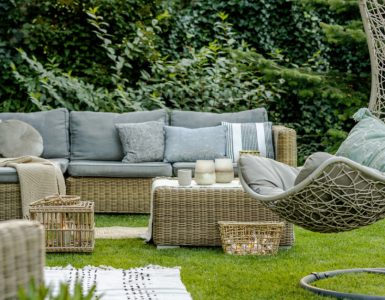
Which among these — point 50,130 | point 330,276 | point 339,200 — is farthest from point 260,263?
point 50,130

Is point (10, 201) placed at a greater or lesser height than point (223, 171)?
lesser

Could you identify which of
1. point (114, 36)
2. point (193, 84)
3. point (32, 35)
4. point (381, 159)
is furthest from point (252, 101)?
point (381, 159)

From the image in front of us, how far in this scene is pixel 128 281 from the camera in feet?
12.4

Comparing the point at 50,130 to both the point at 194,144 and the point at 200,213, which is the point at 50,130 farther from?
the point at 200,213

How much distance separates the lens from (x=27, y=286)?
174 cm

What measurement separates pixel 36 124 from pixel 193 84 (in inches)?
69.0

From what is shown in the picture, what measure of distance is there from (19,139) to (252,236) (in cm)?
244

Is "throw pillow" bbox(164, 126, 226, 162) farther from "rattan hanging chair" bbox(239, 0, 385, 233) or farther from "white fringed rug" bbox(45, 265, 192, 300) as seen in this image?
"rattan hanging chair" bbox(239, 0, 385, 233)

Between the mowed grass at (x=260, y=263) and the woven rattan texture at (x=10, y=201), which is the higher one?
the woven rattan texture at (x=10, y=201)

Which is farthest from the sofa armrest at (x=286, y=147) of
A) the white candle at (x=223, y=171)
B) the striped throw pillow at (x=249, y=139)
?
the white candle at (x=223, y=171)

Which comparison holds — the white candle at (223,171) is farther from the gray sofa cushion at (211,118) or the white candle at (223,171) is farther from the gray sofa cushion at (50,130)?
the gray sofa cushion at (50,130)

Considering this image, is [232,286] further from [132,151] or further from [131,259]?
[132,151]

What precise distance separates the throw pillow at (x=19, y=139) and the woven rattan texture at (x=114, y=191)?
0.40 meters

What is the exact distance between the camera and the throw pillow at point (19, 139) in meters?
6.22
